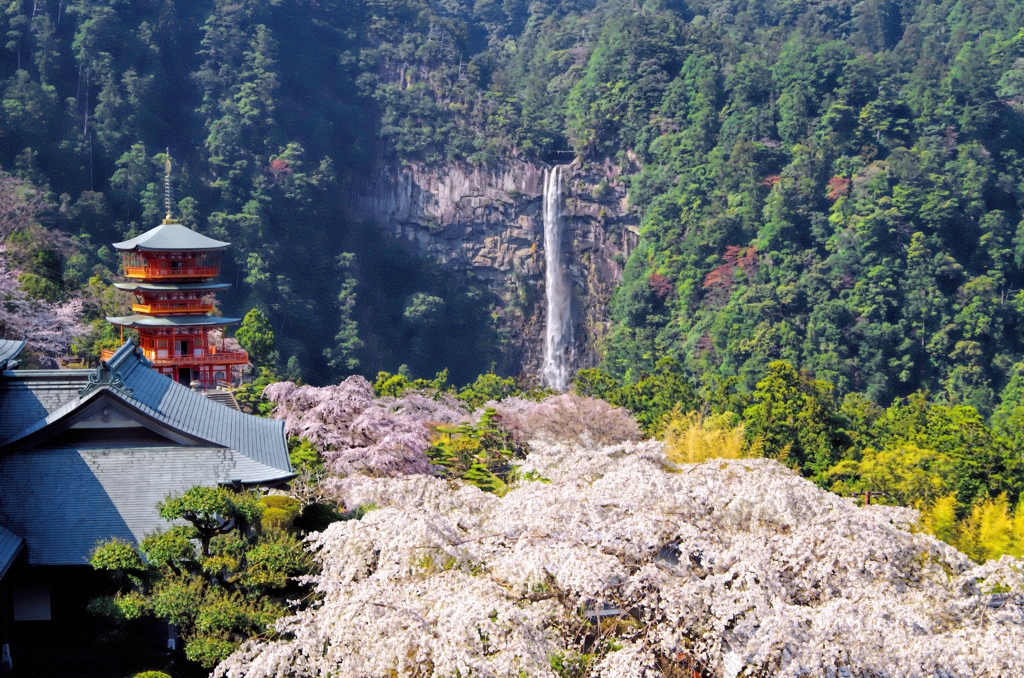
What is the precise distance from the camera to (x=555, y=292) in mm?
60156

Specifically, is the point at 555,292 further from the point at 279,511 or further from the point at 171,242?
the point at 279,511

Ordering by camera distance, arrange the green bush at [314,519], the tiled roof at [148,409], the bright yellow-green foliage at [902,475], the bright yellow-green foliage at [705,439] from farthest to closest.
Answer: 1. the bright yellow-green foliage at [705,439]
2. the bright yellow-green foliage at [902,475]
3. the green bush at [314,519]
4. the tiled roof at [148,409]

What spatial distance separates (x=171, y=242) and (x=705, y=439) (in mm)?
15407

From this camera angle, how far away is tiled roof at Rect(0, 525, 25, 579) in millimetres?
13083

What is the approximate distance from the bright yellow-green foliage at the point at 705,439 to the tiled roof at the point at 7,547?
12388 millimetres

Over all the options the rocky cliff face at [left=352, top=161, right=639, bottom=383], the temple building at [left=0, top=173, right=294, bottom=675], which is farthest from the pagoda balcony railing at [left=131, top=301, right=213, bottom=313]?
the rocky cliff face at [left=352, top=161, right=639, bottom=383]

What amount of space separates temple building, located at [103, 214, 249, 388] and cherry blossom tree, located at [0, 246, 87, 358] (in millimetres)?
1787

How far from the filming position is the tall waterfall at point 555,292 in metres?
59.7

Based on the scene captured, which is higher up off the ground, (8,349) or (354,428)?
(8,349)

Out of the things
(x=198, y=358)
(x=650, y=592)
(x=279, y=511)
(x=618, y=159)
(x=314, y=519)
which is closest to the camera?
(x=650, y=592)

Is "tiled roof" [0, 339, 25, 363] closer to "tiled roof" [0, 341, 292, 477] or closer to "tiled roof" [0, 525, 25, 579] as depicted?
"tiled roof" [0, 341, 292, 477]

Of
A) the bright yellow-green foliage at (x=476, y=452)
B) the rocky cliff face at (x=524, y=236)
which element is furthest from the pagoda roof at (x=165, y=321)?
the rocky cliff face at (x=524, y=236)

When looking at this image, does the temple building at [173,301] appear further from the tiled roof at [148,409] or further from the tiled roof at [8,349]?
the tiled roof at [148,409]

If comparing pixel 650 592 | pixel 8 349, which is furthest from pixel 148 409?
pixel 650 592
